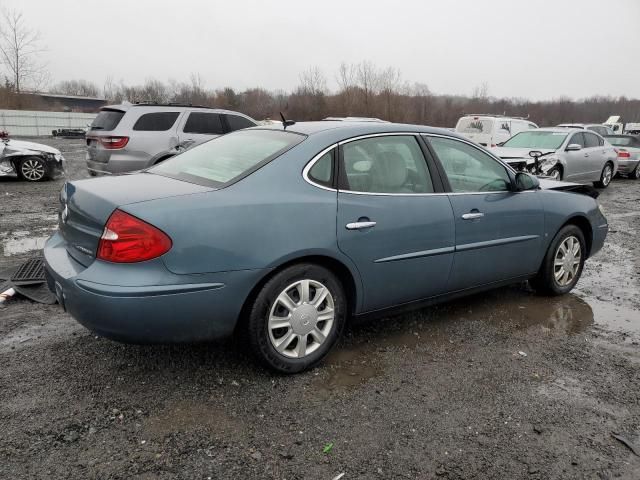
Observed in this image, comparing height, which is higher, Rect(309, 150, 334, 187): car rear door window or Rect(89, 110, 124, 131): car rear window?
Rect(89, 110, 124, 131): car rear window

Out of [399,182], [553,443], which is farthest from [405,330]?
[553,443]

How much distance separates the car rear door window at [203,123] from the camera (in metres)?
9.98

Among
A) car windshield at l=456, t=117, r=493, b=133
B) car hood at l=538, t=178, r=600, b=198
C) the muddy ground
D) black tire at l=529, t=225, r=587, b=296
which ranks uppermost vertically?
car windshield at l=456, t=117, r=493, b=133

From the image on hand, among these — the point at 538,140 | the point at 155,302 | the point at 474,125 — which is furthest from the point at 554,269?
the point at 474,125

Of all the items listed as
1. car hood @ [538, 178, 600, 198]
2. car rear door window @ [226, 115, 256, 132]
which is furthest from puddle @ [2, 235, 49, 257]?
car hood @ [538, 178, 600, 198]

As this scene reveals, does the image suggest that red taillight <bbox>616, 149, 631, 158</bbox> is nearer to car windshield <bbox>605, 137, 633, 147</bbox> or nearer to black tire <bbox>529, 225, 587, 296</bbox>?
car windshield <bbox>605, 137, 633, 147</bbox>

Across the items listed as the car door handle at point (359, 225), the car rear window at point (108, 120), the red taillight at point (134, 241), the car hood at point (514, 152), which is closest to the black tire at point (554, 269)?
the car door handle at point (359, 225)

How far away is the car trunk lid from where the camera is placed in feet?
9.18

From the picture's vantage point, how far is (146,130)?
9.43m

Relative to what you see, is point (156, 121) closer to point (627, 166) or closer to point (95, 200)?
point (95, 200)

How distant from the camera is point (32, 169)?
1176 cm

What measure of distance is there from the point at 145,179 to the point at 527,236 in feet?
10.2

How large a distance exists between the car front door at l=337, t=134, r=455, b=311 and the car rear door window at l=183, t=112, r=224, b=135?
7.14 meters

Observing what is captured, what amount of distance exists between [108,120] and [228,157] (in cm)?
714
